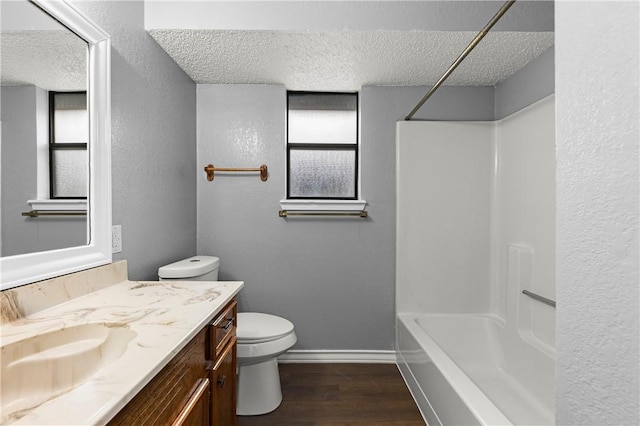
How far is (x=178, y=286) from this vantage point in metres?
1.52

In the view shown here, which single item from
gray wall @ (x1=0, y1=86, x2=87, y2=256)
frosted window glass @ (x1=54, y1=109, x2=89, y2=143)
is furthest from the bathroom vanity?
frosted window glass @ (x1=54, y1=109, x2=89, y2=143)

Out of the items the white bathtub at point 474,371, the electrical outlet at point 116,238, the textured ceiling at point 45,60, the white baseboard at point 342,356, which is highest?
the textured ceiling at point 45,60

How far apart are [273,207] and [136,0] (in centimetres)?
148

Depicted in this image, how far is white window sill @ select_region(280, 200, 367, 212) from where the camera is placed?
8.75 ft

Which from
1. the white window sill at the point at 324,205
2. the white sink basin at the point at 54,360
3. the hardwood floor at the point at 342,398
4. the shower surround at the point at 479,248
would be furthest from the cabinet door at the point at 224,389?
the white window sill at the point at 324,205

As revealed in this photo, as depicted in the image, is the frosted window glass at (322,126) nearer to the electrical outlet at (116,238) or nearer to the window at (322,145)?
the window at (322,145)

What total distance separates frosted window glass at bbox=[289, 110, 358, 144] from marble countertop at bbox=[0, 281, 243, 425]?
5.25ft

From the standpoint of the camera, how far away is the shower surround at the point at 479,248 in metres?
2.16

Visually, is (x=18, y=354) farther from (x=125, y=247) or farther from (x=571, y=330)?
(x=571, y=330)

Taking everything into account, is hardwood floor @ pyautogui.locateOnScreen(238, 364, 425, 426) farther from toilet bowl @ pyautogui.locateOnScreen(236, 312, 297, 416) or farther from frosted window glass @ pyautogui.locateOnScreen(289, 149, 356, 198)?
frosted window glass @ pyautogui.locateOnScreen(289, 149, 356, 198)

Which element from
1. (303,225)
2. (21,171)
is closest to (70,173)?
(21,171)

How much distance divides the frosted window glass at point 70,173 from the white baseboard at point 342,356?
74.0 inches

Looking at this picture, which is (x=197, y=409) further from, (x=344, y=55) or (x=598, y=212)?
(x=344, y=55)

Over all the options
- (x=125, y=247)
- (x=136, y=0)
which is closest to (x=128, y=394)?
(x=125, y=247)
